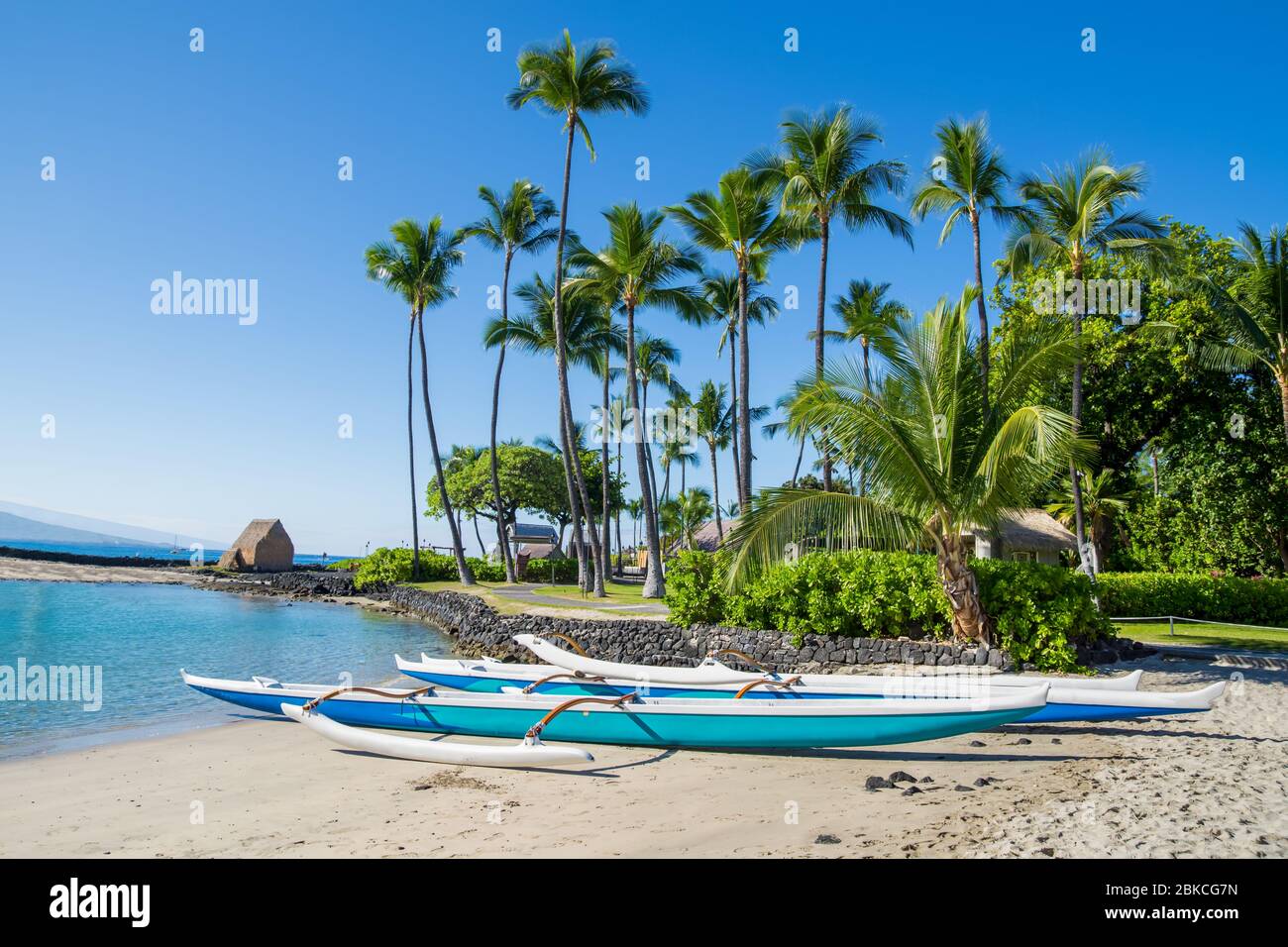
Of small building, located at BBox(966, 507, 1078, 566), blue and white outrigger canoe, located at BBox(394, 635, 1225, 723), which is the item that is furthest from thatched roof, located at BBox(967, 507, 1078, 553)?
blue and white outrigger canoe, located at BBox(394, 635, 1225, 723)

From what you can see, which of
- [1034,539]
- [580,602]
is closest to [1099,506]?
[1034,539]

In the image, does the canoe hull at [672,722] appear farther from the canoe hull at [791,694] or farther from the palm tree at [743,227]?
the palm tree at [743,227]

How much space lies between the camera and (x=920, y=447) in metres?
11.5

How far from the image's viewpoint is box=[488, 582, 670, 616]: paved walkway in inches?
861

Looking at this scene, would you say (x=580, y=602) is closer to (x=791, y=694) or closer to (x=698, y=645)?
(x=698, y=645)

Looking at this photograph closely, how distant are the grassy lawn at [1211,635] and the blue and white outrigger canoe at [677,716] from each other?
1127 cm

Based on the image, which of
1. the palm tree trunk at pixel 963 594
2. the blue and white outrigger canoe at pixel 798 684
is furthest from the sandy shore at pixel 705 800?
the palm tree trunk at pixel 963 594

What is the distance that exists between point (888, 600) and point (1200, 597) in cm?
1156

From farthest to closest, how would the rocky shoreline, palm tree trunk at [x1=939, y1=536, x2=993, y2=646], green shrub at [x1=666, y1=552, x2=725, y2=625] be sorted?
green shrub at [x1=666, y1=552, x2=725, y2=625]
the rocky shoreline
palm tree trunk at [x1=939, y1=536, x2=993, y2=646]

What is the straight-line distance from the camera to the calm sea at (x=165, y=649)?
458 inches

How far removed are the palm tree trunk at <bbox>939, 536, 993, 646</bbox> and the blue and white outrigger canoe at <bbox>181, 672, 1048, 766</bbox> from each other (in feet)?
13.9

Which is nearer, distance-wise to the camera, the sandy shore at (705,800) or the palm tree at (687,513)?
Answer: the sandy shore at (705,800)

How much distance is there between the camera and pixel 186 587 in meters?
47.8

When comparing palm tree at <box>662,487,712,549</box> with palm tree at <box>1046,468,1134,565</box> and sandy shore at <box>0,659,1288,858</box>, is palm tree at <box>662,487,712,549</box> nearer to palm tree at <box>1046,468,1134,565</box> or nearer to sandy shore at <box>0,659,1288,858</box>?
palm tree at <box>1046,468,1134,565</box>
